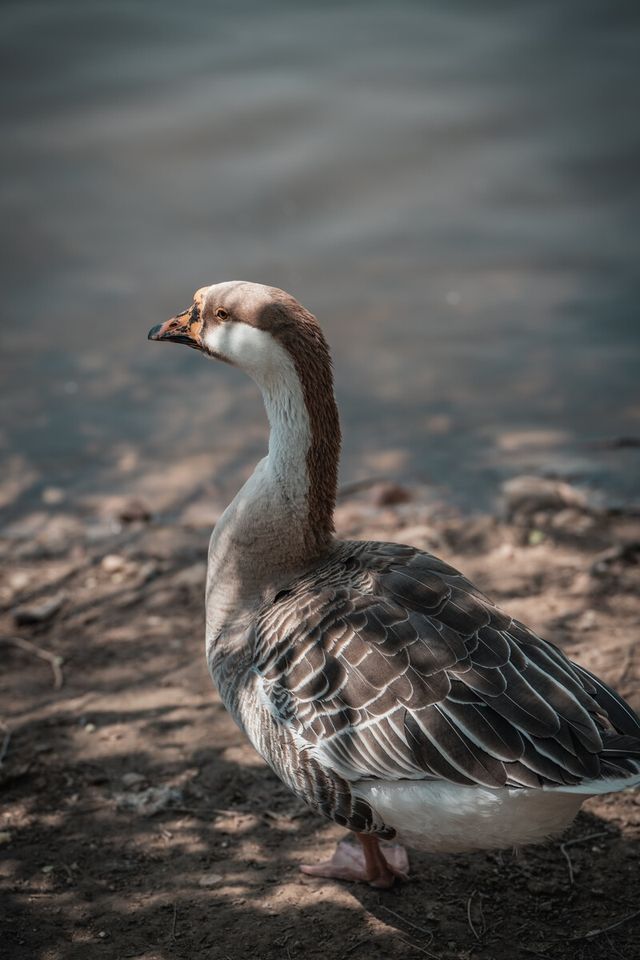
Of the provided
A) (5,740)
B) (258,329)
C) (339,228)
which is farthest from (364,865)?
(339,228)

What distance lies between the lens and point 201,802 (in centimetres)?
404

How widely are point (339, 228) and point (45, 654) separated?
629 cm

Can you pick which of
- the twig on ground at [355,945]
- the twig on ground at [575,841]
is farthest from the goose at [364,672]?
the twig on ground at [575,841]

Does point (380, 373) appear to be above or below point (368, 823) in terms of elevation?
above

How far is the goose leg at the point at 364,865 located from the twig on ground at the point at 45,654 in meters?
1.68

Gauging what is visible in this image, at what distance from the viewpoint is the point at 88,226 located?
33.6 feet

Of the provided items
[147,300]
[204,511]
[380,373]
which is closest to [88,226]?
[147,300]

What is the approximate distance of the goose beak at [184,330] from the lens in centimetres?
402

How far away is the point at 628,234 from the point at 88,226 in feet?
17.6

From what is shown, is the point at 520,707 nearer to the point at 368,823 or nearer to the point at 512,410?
the point at 368,823

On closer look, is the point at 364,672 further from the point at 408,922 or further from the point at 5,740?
the point at 5,740

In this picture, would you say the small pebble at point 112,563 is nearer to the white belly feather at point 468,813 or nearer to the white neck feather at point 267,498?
the white neck feather at point 267,498

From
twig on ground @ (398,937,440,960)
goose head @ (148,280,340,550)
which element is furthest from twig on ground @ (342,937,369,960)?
goose head @ (148,280,340,550)

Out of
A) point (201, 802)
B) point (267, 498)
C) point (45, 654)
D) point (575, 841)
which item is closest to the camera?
point (575, 841)
